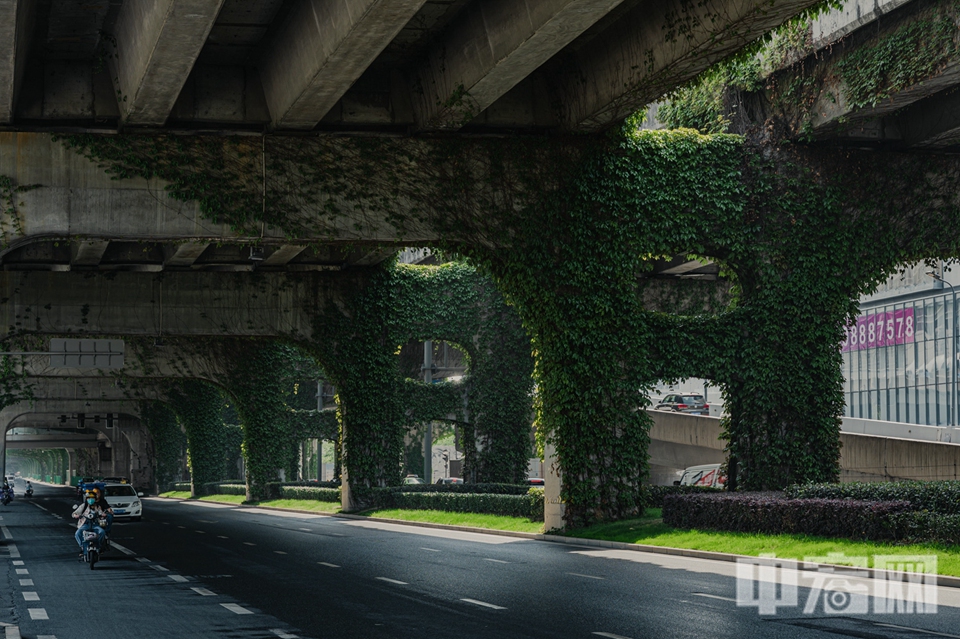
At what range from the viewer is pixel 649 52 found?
20.7 metres

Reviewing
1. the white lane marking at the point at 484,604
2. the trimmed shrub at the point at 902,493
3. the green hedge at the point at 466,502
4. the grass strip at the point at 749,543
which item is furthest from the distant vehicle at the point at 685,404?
the white lane marking at the point at 484,604

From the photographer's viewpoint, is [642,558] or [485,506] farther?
[485,506]

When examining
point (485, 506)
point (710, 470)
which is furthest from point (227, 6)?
point (710, 470)

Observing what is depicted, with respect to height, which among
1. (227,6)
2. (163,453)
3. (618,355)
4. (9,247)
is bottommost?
(163,453)

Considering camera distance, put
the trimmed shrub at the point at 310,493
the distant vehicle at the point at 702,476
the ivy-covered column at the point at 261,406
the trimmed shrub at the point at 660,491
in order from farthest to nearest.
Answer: the ivy-covered column at the point at 261,406 < the trimmed shrub at the point at 310,493 < the distant vehicle at the point at 702,476 < the trimmed shrub at the point at 660,491

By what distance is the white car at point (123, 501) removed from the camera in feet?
140

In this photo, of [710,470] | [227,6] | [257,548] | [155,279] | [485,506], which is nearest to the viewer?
[227,6]

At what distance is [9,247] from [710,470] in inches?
1153

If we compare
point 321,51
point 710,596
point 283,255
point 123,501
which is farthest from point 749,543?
point 123,501

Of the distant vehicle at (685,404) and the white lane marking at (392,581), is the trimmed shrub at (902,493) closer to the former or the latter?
the white lane marking at (392,581)

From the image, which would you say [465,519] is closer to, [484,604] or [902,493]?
[902,493]

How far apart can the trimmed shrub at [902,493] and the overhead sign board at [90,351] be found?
2407 centimetres

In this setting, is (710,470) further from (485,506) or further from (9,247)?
(9,247)

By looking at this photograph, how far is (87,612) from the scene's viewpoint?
14.8 metres
